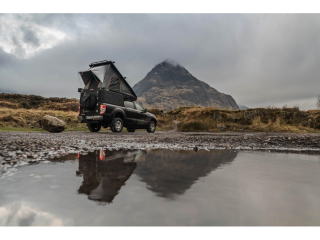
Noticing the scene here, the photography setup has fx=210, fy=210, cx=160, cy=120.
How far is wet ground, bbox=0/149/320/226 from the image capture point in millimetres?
1531

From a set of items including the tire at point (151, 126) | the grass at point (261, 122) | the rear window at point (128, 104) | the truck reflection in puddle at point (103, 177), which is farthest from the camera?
the grass at point (261, 122)

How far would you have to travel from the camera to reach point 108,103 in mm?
12305

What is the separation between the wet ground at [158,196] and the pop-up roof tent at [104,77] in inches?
429

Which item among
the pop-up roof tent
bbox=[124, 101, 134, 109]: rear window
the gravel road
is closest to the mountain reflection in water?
the gravel road

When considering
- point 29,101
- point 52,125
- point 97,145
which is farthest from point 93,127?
point 29,101

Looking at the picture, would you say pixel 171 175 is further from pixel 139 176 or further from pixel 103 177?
pixel 103 177

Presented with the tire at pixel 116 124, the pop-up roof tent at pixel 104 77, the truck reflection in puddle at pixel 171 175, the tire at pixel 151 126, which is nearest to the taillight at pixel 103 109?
the tire at pixel 116 124

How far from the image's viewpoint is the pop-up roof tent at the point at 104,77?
13383 millimetres

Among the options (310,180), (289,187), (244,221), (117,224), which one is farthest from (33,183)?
(310,180)

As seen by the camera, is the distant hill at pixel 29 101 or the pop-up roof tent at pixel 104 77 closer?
the pop-up roof tent at pixel 104 77

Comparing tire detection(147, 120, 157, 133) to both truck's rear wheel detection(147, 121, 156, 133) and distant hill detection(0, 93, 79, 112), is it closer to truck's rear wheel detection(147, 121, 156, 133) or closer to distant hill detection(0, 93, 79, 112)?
truck's rear wheel detection(147, 121, 156, 133)

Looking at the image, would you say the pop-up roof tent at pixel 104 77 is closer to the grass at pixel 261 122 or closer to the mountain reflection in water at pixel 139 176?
→ the grass at pixel 261 122

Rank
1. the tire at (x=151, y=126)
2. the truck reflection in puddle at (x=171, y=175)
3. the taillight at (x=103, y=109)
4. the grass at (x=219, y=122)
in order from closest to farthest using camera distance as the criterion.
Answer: the truck reflection in puddle at (x=171, y=175) → the taillight at (x=103, y=109) → the tire at (x=151, y=126) → the grass at (x=219, y=122)

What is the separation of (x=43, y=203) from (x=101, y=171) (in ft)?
3.65
